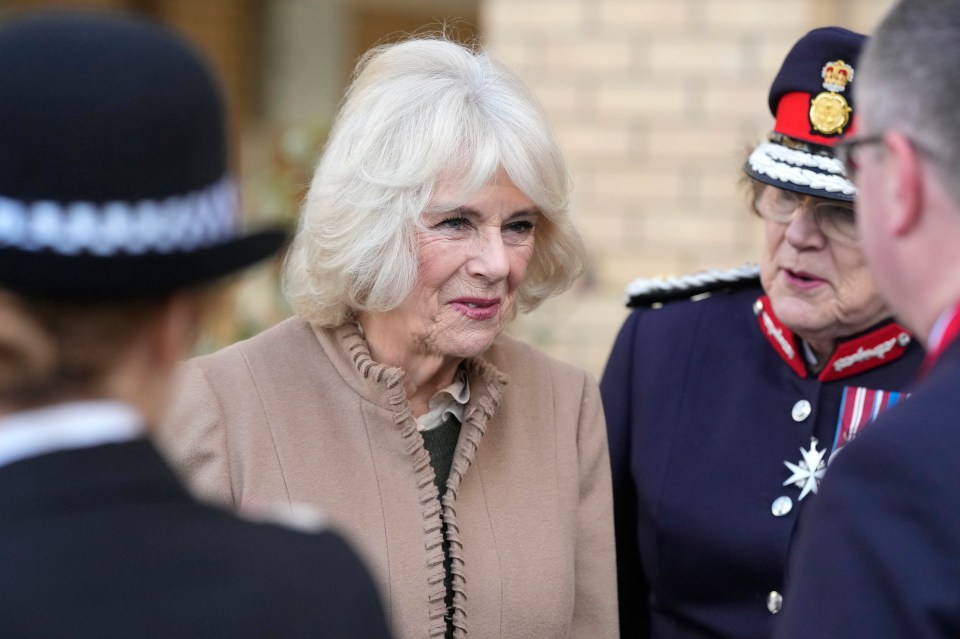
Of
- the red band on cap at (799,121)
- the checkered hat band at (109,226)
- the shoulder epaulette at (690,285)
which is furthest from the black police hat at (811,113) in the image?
the checkered hat band at (109,226)

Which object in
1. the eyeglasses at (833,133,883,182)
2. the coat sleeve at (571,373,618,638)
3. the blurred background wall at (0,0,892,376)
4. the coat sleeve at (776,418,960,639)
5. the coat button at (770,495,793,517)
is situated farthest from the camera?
the blurred background wall at (0,0,892,376)

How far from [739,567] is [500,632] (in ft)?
1.73

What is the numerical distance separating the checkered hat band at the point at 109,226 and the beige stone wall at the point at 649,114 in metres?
3.89

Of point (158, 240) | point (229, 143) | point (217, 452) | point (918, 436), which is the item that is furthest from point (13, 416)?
point (217, 452)

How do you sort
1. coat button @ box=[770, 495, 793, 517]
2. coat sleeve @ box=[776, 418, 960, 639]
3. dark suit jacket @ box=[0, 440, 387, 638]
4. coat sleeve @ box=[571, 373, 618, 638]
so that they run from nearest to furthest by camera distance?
dark suit jacket @ box=[0, 440, 387, 638] < coat sleeve @ box=[776, 418, 960, 639] < coat button @ box=[770, 495, 793, 517] < coat sleeve @ box=[571, 373, 618, 638]

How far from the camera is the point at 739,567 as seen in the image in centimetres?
275

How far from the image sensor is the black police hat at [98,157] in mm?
1197

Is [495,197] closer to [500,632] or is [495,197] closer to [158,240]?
[500,632]

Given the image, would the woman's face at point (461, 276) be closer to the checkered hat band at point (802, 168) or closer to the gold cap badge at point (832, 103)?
the checkered hat band at point (802, 168)

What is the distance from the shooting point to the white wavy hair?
2613 mm

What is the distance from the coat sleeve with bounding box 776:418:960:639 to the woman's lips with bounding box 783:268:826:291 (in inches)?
49.1

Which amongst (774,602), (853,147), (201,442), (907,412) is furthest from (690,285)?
(907,412)

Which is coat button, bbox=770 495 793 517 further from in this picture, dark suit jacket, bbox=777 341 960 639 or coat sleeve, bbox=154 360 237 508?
dark suit jacket, bbox=777 341 960 639

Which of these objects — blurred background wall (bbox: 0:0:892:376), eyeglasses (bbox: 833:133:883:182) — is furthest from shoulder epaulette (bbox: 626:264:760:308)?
blurred background wall (bbox: 0:0:892:376)
